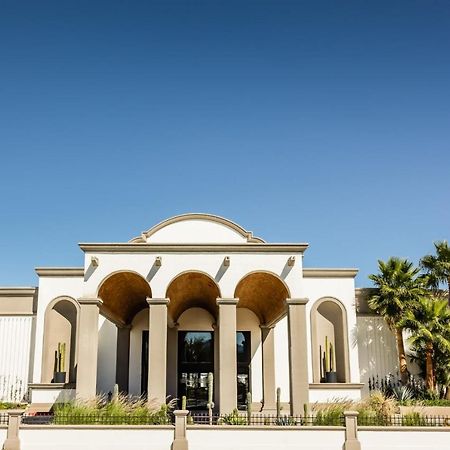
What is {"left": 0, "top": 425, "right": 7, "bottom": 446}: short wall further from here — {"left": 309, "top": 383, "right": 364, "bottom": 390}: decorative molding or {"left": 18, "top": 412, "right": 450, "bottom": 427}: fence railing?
{"left": 309, "top": 383, "right": 364, "bottom": 390}: decorative molding

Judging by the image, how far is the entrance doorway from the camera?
27750 mm

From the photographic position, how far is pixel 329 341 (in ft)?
91.9

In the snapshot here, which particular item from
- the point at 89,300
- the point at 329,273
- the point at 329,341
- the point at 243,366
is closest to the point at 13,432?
the point at 89,300

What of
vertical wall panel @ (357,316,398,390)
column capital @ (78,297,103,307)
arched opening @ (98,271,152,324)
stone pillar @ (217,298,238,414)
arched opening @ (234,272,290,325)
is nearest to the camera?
stone pillar @ (217,298,238,414)

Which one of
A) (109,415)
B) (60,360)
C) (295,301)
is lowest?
(109,415)

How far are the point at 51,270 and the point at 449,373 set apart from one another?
19.9m

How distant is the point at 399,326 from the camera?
25516 millimetres

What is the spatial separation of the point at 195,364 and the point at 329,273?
8374 millimetres

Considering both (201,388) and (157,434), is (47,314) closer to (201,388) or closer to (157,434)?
(201,388)

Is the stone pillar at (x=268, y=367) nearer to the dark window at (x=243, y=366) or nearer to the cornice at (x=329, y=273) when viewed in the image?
the dark window at (x=243, y=366)

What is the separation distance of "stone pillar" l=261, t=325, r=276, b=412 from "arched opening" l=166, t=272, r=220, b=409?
2517 mm

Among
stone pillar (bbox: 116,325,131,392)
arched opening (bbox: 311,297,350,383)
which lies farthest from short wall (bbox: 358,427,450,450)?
stone pillar (bbox: 116,325,131,392)

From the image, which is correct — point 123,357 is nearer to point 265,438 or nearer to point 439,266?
→ point 265,438

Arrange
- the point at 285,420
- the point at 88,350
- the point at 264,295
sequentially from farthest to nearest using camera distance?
the point at 264,295 < the point at 88,350 < the point at 285,420
